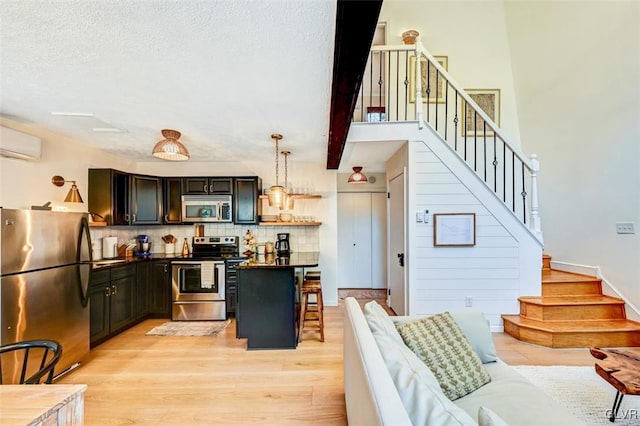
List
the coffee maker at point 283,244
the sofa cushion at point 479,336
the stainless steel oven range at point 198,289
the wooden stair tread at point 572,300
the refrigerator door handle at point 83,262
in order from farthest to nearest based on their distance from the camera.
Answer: the coffee maker at point 283,244 → the stainless steel oven range at point 198,289 → the wooden stair tread at point 572,300 → the refrigerator door handle at point 83,262 → the sofa cushion at point 479,336

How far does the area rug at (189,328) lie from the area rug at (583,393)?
355 centimetres

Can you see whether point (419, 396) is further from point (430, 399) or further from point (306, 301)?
point (306, 301)

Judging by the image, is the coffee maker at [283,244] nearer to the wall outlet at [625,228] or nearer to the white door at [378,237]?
the white door at [378,237]

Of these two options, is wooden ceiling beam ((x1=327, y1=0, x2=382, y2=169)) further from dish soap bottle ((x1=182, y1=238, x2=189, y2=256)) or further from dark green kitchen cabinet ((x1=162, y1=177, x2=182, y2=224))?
dish soap bottle ((x1=182, y1=238, x2=189, y2=256))

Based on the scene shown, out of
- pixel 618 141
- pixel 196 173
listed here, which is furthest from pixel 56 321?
pixel 618 141

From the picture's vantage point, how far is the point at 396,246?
4418 mm

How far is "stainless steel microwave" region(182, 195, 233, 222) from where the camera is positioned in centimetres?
463

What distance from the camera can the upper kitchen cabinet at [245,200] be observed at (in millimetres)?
4645

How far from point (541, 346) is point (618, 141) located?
2560mm

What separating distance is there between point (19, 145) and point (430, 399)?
405cm

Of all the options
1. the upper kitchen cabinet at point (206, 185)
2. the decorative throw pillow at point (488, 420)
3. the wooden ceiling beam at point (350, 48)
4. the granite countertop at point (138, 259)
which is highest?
the wooden ceiling beam at point (350, 48)

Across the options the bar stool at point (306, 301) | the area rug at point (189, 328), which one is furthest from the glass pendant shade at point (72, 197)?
the bar stool at point (306, 301)

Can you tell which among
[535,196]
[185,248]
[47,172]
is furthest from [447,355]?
[47,172]

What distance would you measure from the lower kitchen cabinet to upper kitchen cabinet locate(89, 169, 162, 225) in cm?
79
